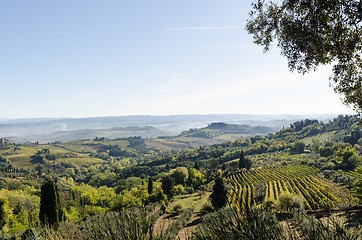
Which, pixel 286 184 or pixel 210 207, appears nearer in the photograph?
pixel 210 207

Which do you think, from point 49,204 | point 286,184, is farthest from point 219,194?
point 286,184

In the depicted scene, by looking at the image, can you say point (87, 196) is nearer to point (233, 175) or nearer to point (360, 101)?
point (233, 175)

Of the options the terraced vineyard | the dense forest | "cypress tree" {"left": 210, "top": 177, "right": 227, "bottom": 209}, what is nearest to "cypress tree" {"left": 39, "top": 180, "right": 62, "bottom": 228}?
the dense forest

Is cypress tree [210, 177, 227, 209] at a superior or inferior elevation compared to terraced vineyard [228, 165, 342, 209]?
superior

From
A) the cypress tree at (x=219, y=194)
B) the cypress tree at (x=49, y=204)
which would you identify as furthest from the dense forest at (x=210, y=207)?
the cypress tree at (x=219, y=194)

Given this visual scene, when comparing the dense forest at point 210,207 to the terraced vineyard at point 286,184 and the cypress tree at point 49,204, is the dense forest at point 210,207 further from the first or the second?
the terraced vineyard at point 286,184

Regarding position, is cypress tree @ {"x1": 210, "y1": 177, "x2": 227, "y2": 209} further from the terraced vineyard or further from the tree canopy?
the tree canopy

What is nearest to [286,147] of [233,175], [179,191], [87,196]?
[233,175]

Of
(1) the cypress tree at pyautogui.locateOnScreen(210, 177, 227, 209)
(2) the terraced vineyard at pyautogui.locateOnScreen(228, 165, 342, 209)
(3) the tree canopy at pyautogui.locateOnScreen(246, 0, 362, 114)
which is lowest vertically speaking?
(2) the terraced vineyard at pyautogui.locateOnScreen(228, 165, 342, 209)

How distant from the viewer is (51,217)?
34.8m

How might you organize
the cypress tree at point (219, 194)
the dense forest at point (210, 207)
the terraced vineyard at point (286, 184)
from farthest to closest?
the terraced vineyard at point (286, 184)
the cypress tree at point (219, 194)
the dense forest at point (210, 207)

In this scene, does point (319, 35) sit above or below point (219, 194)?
above

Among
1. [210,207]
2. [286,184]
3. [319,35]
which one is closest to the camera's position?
[319,35]

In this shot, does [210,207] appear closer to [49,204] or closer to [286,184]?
[49,204]
